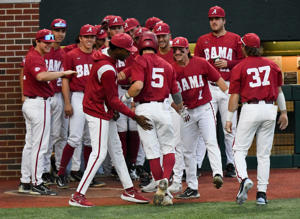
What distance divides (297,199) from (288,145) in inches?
133

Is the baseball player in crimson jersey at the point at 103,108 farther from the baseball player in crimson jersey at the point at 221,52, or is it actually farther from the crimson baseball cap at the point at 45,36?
the baseball player in crimson jersey at the point at 221,52

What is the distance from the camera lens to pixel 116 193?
8875 mm

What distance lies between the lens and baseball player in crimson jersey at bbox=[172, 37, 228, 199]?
826cm

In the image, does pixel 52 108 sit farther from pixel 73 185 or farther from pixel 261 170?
pixel 261 170

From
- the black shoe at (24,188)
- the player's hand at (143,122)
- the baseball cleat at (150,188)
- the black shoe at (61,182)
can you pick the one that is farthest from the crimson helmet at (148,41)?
the black shoe at (24,188)

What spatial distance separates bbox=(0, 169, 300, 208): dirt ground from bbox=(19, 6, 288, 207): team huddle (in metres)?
0.21

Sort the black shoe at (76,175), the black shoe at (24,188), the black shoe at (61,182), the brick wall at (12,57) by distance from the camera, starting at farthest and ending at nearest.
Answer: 1. the brick wall at (12,57)
2. the black shoe at (76,175)
3. the black shoe at (61,182)
4. the black shoe at (24,188)

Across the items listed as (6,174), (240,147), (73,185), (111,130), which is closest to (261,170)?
(240,147)

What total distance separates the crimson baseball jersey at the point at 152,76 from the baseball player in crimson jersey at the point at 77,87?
198 cm

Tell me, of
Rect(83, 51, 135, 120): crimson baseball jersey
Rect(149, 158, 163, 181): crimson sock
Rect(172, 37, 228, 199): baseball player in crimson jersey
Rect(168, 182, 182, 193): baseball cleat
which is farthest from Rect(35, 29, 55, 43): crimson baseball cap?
Rect(168, 182, 182, 193): baseball cleat

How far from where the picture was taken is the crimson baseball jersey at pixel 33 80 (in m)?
8.77

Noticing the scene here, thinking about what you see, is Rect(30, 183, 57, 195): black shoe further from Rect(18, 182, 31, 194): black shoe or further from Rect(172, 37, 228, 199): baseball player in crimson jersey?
Rect(172, 37, 228, 199): baseball player in crimson jersey

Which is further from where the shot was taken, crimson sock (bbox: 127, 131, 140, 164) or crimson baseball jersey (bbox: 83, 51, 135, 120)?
crimson sock (bbox: 127, 131, 140, 164)

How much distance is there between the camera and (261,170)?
7.55 metres
